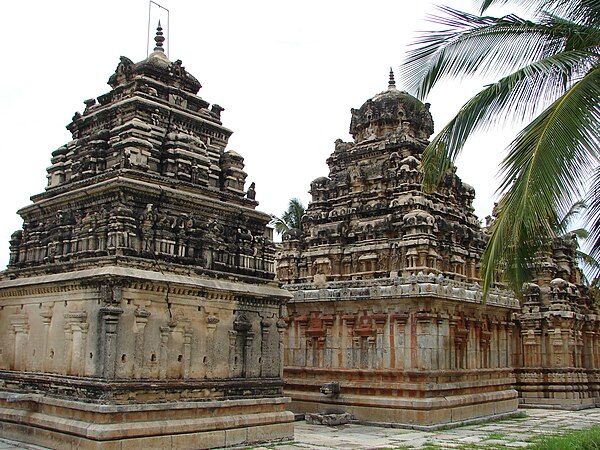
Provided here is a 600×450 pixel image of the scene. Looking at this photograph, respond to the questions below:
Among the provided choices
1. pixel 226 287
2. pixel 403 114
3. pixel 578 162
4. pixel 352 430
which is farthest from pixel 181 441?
pixel 403 114

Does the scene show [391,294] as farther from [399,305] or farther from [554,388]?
[554,388]

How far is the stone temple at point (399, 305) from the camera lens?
66.0ft

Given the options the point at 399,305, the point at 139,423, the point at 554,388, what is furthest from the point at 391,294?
the point at 554,388

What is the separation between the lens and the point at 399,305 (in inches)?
805

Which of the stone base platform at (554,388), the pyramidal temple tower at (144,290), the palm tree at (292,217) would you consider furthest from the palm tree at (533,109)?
the palm tree at (292,217)

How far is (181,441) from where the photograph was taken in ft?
45.2

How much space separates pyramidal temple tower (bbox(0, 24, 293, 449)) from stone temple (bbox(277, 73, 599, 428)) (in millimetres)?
4851

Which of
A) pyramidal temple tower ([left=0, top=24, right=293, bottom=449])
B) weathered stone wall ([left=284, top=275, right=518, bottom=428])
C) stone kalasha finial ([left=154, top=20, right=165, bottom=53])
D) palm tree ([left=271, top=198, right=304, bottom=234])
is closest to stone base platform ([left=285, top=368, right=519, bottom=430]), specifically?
weathered stone wall ([left=284, top=275, right=518, bottom=428])

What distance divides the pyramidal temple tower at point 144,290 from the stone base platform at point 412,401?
4645 millimetres

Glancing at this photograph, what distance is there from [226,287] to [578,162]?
871cm

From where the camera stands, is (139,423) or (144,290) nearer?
(139,423)

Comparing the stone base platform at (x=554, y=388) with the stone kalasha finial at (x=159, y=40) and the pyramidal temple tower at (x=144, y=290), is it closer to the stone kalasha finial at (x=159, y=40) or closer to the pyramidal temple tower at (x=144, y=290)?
the pyramidal temple tower at (x=144, y=290)

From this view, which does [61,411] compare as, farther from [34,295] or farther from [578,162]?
[578,162]

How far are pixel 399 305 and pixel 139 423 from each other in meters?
9.67
